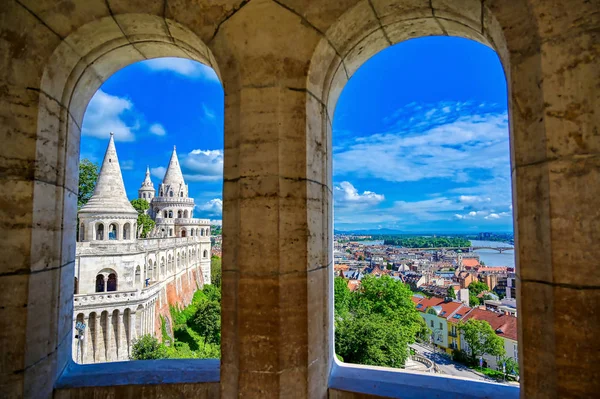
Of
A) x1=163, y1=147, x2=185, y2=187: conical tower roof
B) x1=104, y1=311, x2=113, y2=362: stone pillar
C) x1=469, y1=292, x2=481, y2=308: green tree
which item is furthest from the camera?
x1=163, y1=147, x2=185, y2=187: conical tower roof

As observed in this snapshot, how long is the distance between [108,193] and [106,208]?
133 cm

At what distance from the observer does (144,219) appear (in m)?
53.0

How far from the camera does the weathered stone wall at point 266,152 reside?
2.18m

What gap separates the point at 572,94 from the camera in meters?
2.07

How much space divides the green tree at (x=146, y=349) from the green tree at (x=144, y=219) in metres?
25.2

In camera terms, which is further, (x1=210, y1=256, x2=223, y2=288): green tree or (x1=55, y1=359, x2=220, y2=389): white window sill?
(x1=210, y1=256, x2=223, y2=288): green tree

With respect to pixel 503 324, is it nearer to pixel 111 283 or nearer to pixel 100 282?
pixel 111 283

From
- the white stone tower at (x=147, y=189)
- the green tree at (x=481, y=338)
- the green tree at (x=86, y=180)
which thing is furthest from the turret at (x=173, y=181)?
the green tree at (x=481, y=338)

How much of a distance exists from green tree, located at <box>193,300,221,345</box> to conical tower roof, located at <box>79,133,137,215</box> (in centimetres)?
1363

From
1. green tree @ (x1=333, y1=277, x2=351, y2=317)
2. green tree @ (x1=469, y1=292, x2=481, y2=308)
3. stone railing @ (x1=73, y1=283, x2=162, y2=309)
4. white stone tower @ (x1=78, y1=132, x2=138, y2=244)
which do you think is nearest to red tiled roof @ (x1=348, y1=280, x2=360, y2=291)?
green tree @ (x1=333, y1=277, x2=351, y2=317)

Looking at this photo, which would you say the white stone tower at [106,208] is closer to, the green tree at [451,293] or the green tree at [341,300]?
the green tree at [341,300]

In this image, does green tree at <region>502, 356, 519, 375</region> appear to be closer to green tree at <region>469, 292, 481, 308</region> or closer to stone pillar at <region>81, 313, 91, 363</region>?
green tree at <region>469, 292, 481, 308</region>

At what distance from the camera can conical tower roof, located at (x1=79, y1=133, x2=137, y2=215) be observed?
2820 centimetres

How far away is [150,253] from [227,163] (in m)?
35.3
